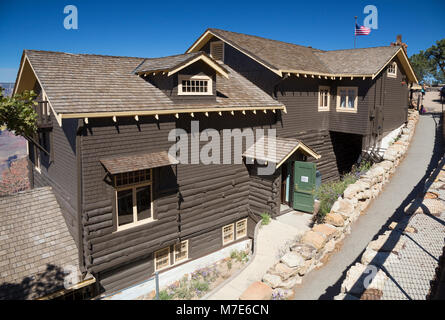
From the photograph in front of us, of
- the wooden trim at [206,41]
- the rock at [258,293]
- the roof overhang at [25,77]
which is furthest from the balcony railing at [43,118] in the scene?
the wooden trim at [206,41]

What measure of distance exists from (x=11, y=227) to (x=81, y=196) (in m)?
3.37

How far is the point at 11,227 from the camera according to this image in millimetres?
12125

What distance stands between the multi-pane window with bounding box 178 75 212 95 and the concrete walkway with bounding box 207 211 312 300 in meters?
6.73

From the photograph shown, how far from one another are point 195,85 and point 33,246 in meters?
8.89

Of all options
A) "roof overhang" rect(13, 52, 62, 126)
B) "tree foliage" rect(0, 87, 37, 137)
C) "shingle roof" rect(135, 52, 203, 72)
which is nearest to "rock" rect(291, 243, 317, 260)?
"shingle roof" rect(135, 52, 203, 72)

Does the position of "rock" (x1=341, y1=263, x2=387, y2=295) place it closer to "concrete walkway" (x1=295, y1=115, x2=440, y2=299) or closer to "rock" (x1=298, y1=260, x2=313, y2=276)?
"concrete walkway" (x1=295, y1=115, x2=440, y2=299)

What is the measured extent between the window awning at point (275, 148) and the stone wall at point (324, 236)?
3236 millimetres

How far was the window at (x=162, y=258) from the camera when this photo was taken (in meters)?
14.0

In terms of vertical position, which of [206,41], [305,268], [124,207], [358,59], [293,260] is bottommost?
[305,268]

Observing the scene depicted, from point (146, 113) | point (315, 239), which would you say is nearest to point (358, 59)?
point (315, 239)

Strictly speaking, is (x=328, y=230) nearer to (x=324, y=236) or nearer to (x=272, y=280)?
(x=324, y=236)

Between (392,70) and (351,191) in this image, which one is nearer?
(351,191)

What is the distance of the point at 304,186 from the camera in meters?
16.2
